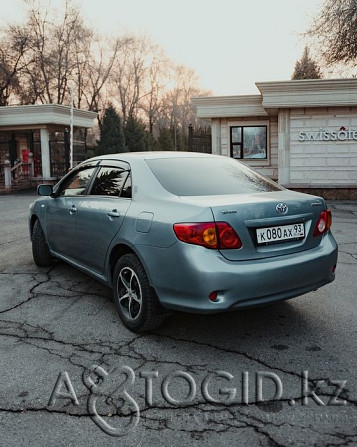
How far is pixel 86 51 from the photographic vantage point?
44.5 m

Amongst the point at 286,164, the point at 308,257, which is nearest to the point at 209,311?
the point at 308,257

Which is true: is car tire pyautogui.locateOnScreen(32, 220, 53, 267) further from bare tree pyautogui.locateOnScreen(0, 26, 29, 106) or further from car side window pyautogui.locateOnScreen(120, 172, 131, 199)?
bare tree pyautogui.locateOnScreen(0, 26, 29, 106)

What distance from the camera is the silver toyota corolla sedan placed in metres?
3.18

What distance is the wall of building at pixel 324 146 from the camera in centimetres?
1596

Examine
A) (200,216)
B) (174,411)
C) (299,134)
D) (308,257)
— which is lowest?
(174,411)

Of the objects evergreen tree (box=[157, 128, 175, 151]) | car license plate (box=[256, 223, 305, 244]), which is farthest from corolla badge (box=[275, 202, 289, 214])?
evergreen tree (box=[157, 128, 175, 151])

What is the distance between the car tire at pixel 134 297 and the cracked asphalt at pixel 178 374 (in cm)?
13

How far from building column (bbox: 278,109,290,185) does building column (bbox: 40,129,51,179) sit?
12.9 metres

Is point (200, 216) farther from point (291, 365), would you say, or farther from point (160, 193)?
point (291, 365)

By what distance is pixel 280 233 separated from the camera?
11.3 feet

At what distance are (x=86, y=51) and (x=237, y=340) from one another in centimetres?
4569

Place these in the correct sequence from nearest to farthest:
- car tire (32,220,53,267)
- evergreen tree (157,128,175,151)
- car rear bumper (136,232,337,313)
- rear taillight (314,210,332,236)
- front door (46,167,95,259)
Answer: car rear bumper (136,232,337,313)
rear taillight (314,210,332,236)
front door (46,167,95,259)
car tire (32,220,53,267)
evergreen tree (157,128,175,151)

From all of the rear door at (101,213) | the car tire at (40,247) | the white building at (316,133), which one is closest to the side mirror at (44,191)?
the car tire at (40,247)

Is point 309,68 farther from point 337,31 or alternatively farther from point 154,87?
point 154,87
